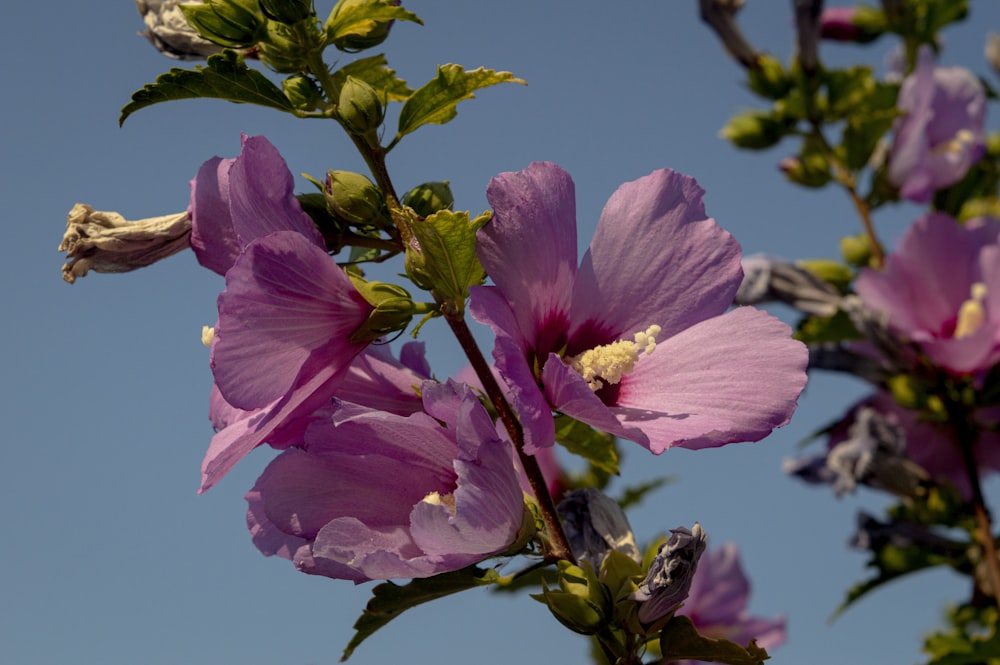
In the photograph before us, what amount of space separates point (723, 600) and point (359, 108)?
126 inches

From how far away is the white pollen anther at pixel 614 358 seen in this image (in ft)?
5.21

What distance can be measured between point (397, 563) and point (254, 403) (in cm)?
29

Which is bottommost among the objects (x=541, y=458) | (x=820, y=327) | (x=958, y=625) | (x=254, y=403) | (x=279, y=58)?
(x=958, y=625)

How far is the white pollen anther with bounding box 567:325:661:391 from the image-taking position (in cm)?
159

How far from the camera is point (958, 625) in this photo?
3861mm

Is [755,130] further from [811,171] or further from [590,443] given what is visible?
[590,443]

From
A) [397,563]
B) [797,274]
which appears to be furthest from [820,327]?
[397,563]

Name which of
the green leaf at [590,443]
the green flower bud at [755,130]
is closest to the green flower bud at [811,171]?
the green flower bud at [755,130]

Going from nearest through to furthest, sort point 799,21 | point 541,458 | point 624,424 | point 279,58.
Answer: point 624,424 → point 279,58 → point 541,458 → point 799,21

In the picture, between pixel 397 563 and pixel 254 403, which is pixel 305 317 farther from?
pixel 397 563

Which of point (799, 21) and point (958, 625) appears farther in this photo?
point (799, 21)

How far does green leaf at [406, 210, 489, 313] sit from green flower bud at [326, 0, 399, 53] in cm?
39

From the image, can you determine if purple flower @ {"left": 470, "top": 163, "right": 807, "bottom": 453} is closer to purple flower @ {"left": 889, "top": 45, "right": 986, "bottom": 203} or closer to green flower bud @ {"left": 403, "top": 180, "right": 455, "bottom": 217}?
green flower bud @ {"left": 403, "top": 180, "right": 455, "bottom": 217}

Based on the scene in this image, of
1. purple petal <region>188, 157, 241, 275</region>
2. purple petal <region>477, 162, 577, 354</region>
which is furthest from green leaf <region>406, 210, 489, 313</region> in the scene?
purple petal <region>188, 157, 241, 275</region>
